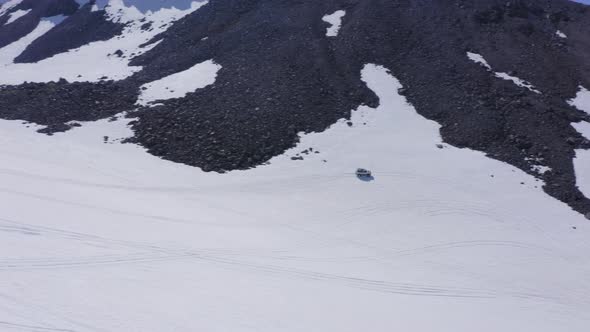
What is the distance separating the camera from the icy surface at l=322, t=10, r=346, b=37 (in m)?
39.9

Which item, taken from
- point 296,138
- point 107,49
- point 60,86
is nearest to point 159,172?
point 296,138

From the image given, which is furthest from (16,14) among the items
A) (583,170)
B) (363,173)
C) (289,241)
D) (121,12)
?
(583,170)

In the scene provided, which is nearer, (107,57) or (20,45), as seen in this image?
(107,57)

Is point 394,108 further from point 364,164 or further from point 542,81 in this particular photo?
point 542,81

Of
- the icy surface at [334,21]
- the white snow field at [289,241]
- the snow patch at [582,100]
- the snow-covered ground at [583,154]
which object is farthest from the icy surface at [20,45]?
the snow patch at [582,100]

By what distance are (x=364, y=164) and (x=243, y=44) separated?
62.2ft

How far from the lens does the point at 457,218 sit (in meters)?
23.1

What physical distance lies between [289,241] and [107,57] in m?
34.6

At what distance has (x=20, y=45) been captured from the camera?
2069 inches

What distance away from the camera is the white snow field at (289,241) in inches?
573

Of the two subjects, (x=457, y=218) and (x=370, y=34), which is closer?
(x=457, y=218)

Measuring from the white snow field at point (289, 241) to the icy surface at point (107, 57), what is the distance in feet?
37.8

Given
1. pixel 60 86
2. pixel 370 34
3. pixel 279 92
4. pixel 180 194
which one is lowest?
pixel 180 194

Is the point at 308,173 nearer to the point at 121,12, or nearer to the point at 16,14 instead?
the point at 121,12
